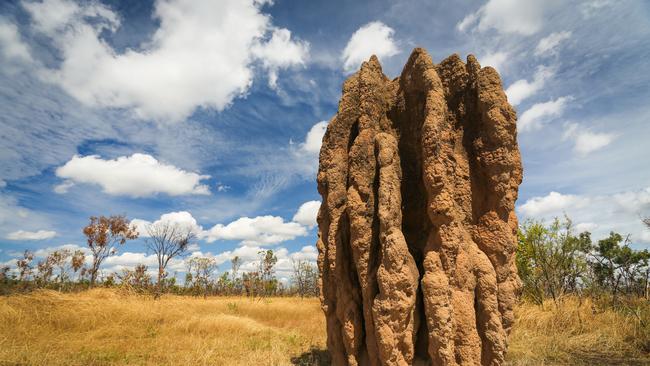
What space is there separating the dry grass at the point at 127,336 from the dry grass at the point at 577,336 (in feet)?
14.6

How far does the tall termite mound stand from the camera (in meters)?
3.97

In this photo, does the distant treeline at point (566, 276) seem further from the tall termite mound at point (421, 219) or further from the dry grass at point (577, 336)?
the tall termite mound at point (421, 219)

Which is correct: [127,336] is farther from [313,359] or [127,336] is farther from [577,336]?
[577,336]

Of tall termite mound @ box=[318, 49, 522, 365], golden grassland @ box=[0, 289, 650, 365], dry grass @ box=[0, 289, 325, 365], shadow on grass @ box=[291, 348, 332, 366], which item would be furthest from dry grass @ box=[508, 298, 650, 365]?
dry grass @ box=[0, 289, 325, 365]

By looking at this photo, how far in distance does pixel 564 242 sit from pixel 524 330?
4284mm

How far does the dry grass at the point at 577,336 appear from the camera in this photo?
21.1 feet

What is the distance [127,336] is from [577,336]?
1042 cm

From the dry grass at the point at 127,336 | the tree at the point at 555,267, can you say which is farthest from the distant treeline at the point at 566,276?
the dry grass at the point at 127,336

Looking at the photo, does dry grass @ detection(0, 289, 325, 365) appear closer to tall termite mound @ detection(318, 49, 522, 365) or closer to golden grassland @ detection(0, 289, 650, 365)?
golden grassland @ detection(0, 289, 650, 365)

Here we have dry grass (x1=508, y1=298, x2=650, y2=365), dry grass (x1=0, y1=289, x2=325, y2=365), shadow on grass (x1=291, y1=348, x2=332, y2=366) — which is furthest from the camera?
dry grass (x1=0, y1=289, x2=325, y2=365)

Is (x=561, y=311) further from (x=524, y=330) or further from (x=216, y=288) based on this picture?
(x=216, y=288)

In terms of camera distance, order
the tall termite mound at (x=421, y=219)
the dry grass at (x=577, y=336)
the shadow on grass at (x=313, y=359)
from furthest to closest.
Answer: the dry grass at (x=577, y=336) < the shadow on grass at (x=313, y=359) < the tall termite mound at (x=421, y=219)

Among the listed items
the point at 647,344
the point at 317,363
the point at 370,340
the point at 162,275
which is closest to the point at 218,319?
the point at 317,363

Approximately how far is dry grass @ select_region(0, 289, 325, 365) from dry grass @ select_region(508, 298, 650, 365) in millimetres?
4454
